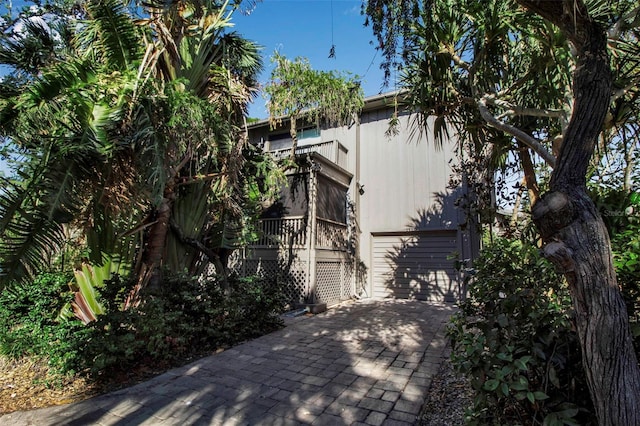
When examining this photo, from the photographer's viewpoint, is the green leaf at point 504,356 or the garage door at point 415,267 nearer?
the green leaf at point 504,356

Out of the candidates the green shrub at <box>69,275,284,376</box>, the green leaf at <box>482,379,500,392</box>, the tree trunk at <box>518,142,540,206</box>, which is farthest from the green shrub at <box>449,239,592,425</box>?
the green shrub at <box>69,275,284,376</box>

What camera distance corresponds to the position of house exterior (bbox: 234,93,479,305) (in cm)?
915

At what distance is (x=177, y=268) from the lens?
19.5 feet

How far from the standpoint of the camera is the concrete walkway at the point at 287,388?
121 inches

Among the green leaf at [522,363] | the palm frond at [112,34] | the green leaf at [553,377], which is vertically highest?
the palm frond at [112,34]

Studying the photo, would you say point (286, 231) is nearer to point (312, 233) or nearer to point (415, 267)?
point (312, 233)

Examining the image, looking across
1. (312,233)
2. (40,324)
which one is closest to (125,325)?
(40,324)

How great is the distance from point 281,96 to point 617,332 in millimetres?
8237

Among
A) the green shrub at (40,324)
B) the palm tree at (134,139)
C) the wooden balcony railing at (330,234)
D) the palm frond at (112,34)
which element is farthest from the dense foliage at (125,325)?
the palm frond at (112,34)

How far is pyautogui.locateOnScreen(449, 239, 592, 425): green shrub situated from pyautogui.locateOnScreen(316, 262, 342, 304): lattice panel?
21.3 ft

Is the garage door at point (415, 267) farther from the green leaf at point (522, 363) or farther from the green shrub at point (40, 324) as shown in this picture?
the green shrub at point (40, 324)

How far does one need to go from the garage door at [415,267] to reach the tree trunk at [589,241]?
8115mm

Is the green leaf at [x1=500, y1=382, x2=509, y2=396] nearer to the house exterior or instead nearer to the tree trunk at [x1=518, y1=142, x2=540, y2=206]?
the tree trunk at [x1=518, y1=142, x2=540, y2=206]

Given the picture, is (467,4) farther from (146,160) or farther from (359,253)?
(359,253)
